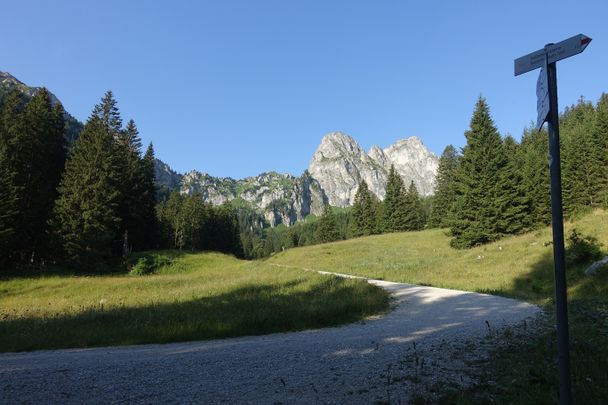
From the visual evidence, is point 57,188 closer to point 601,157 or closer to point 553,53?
point 553,53

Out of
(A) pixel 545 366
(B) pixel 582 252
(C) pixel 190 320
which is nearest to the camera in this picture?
(A) pixel 545 366

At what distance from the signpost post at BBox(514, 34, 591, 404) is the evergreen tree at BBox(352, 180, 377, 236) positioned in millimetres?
84970

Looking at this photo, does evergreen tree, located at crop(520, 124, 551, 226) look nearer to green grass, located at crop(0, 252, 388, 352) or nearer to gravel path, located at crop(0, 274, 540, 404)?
green grass, located at crop(0, 252, 388, 352)

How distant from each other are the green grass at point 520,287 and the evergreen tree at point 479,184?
4.12m

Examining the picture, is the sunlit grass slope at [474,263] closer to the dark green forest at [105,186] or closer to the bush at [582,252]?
the bush at [582,252]

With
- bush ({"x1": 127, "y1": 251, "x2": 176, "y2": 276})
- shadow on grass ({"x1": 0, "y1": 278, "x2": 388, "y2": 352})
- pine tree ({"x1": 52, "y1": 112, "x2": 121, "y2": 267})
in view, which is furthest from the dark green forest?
shadow on grass ({"x1": 0, "y1": 278, "x2": 388, "y2": 352})

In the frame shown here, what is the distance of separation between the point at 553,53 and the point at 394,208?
79558 millimetres

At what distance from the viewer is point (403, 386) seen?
582 centimetres

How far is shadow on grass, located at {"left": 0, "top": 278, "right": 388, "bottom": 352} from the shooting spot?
11.3m

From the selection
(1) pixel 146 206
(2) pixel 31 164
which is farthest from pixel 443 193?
(2) pixel 31 164

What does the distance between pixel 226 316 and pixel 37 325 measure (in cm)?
639

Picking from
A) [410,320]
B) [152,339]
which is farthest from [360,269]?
[152,339]

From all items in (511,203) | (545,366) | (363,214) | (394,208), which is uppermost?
(394,208)

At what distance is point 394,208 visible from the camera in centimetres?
8150
